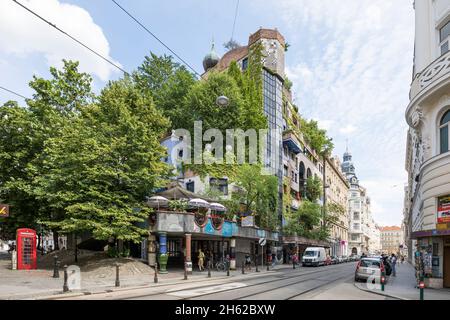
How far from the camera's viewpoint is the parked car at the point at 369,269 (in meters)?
23.2

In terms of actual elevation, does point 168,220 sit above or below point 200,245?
above

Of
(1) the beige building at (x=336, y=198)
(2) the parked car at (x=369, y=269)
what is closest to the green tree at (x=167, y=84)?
(2) the parked car at (x=369, y=269)

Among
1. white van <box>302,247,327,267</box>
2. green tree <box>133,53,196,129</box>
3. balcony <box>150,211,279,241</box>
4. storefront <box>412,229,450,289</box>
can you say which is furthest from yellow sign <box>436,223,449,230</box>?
green tree <box>133,53,196,129</box>

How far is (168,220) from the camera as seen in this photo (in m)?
26.6

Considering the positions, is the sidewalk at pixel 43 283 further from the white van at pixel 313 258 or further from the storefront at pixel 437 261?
the white van at pixel 313 258

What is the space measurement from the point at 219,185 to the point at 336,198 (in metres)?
55.6

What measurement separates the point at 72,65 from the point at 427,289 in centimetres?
3226

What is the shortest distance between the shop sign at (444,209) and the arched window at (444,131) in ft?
7.51

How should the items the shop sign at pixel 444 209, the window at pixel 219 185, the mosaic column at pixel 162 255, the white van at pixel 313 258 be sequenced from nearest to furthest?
the shop sign at pixel 444 209 → the mosaic column at pixel 162 255 → the window at pixel 219 185 → the white van at pixel 313 258

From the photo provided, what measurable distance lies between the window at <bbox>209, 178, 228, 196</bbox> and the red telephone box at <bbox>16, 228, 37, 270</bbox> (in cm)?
1975

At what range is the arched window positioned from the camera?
18625mm

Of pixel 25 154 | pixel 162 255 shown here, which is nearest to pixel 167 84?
pixel 25 154
